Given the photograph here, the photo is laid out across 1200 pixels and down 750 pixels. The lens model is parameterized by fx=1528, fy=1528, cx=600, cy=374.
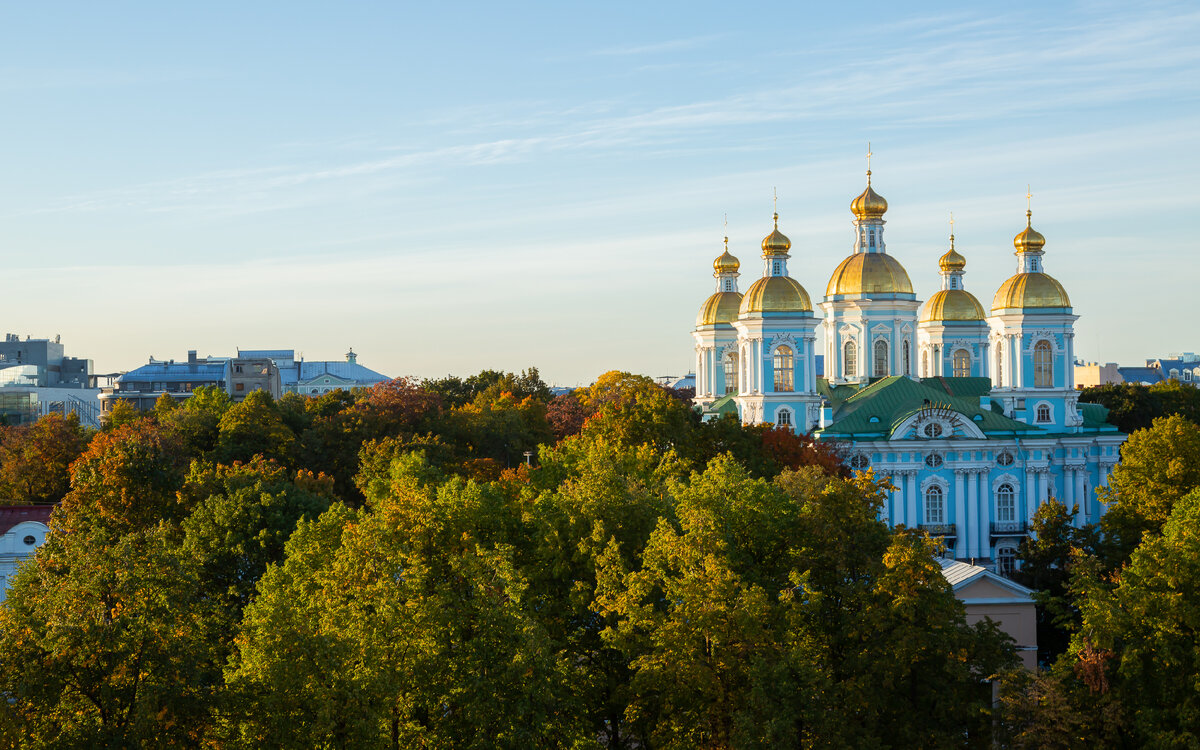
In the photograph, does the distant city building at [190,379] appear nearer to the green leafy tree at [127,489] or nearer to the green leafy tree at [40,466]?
the green leafy tree at [40,466]

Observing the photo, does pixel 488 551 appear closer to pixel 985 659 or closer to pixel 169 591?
pixel 169 591

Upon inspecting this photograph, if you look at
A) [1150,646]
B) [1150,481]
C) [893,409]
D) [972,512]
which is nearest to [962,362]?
[893,409]

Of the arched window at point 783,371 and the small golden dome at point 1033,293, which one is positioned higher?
the small golden dome at point 1033,293

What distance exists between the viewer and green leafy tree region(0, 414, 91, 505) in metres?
62.7

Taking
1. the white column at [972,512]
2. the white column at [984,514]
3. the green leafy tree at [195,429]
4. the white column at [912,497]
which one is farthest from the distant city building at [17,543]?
the white column at [984,514]

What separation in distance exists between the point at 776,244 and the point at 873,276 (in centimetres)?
571

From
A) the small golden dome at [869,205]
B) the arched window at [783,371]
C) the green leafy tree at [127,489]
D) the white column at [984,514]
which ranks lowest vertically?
the white column at [984,514]

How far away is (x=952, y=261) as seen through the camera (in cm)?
8338

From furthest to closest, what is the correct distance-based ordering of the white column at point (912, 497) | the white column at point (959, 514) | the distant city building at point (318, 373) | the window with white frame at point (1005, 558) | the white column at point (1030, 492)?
the distant city building at point (318, 373) → the white column at point (1030, 492) → the white column at point (959, 514) → the white column at point (912, 497) → the window with white frame at point (1005, 558)

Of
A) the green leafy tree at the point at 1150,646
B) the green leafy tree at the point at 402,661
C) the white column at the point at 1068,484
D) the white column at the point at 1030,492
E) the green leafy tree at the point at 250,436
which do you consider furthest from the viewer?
the white column at the point at 1068,484

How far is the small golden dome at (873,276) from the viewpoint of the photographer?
7738 centimetres

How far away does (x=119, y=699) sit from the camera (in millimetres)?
27172

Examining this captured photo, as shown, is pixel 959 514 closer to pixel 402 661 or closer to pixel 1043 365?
pixel 1043 365

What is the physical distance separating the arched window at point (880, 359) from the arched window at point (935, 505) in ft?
31.3
